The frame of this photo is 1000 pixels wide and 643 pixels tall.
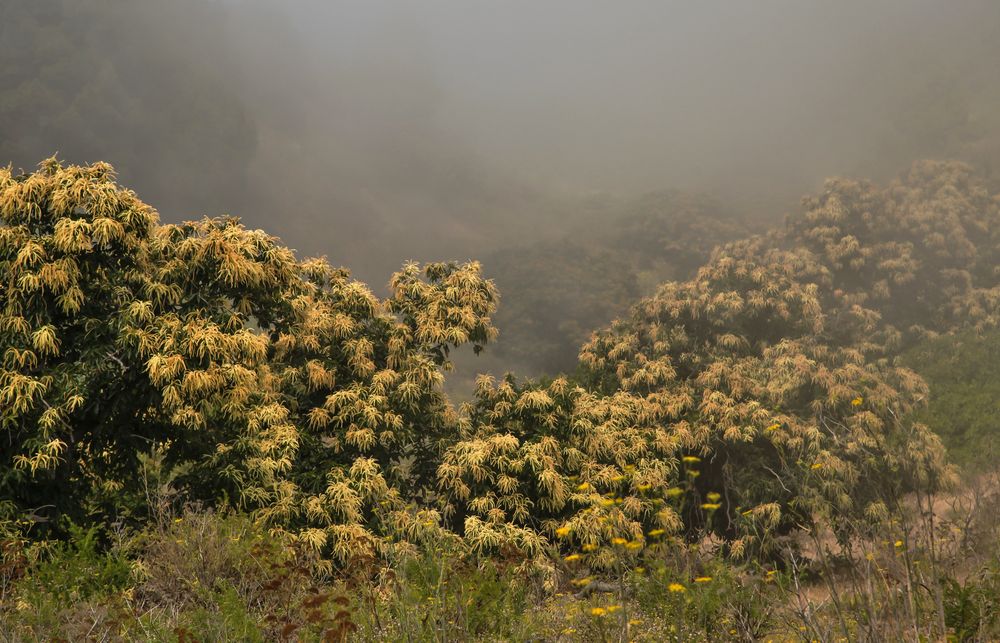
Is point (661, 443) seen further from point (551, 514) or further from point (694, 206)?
point (694, 206)

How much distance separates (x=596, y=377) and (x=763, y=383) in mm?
5045

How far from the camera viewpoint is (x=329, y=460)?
42.8 ft

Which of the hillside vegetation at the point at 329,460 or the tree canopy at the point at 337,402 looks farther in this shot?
the tree canopy at the point at 337,402

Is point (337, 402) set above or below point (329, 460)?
above

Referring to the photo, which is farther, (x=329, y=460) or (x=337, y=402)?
(x=337, y=402)

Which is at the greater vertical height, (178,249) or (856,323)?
(856,323)

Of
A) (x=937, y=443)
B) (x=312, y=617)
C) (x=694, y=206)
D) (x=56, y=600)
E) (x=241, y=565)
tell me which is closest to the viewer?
(x=312, y=617)

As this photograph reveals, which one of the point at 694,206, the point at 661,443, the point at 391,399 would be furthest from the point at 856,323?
the point at 694,206

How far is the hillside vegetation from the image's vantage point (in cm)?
531

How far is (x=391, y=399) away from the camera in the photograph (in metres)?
13.9

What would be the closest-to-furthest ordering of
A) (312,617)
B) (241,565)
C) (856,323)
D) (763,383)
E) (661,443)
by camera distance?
(312,617), (241,565), (661,443), (763,383), (856,323)

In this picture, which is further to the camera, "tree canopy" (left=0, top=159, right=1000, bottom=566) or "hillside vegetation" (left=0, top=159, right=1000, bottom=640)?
"tree canopy" (left=0, top=159, right=1000, bottom=566)

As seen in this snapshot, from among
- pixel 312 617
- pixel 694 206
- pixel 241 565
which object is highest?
pixel 694 206

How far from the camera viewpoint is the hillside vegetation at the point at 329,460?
531cm
